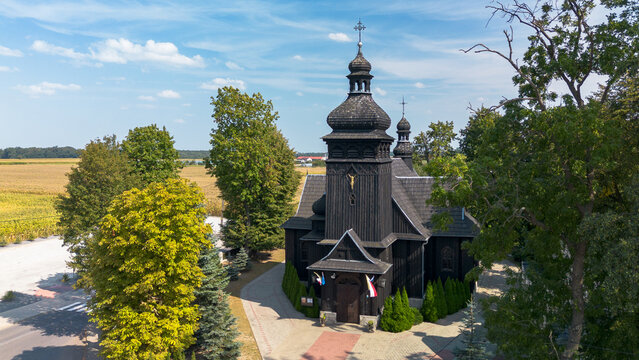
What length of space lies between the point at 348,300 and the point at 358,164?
7760 mm

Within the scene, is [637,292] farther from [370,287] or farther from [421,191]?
[421,191]

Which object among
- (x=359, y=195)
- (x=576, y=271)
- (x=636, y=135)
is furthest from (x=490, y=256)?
(x=359, y=195)

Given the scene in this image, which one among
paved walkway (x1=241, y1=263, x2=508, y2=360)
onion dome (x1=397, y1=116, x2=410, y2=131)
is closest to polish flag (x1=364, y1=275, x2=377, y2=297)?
paved walkway (x1=241, y1=263, x2=508, y2=360)

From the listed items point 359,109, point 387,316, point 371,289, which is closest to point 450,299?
point 387,316

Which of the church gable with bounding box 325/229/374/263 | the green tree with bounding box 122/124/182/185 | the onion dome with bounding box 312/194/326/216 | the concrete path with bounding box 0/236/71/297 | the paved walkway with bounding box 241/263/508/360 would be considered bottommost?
the paved walkway with bounding box 241/263/508/360

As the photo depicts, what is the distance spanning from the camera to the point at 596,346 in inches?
557

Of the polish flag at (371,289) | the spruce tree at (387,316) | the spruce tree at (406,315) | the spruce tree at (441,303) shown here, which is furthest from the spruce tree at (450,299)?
the polish flag at (371,289)

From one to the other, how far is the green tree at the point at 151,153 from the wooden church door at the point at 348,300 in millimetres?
21453

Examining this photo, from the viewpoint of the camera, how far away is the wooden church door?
23.8 metres

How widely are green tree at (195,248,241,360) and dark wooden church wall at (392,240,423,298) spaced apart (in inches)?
428

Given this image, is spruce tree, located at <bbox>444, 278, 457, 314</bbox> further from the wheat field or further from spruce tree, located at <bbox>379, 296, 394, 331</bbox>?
the wheat field

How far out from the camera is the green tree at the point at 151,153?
37688 mm

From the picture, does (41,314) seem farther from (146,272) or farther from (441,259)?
(441,259)

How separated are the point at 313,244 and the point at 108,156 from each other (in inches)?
564
